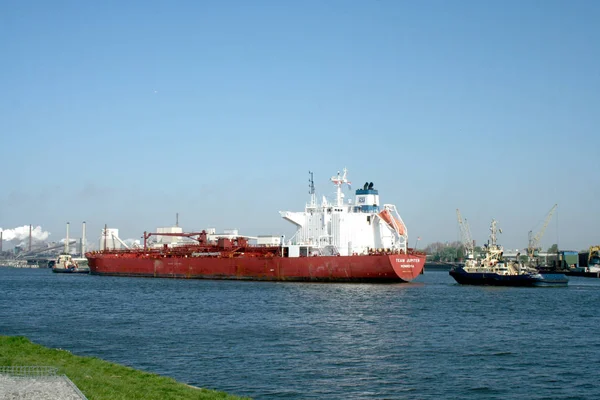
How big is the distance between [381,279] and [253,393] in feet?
98.3

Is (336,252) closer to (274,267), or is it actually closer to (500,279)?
(274,267)

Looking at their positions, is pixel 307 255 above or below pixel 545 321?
above

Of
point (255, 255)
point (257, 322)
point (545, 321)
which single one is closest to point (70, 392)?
point (257, 322)

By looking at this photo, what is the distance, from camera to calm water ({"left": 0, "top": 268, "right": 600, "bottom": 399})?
1498cm

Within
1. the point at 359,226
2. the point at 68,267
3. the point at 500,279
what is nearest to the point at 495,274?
the point at 500,279

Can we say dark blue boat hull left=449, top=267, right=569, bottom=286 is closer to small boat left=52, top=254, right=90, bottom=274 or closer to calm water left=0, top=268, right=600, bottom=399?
calm water left=0, top=268, right=600, bottom=399

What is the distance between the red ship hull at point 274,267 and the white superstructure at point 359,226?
225 cm

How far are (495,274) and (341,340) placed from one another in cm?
2807

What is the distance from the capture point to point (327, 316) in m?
27.0

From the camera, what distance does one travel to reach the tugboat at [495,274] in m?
46.1

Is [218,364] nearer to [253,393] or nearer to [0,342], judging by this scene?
[253,393]

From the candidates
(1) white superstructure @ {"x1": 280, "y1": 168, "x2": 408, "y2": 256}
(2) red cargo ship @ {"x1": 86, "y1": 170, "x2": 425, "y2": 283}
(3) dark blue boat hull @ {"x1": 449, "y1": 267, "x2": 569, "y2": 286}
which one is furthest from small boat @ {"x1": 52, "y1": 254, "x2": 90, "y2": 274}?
(3) dark blue boat hull @ {"x1": 449, "y1": 267, "x2": 569, "y2": 286}

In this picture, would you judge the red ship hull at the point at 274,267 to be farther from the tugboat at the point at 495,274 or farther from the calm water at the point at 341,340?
the calm water at the point at 341,340

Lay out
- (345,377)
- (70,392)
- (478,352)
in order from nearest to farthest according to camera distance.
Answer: (70,392), (345,377), (478,352)
